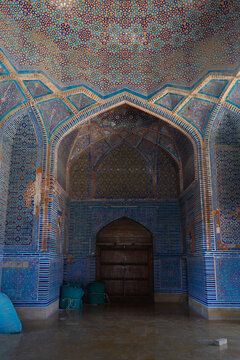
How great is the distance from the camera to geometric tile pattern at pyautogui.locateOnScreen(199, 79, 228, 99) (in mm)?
7946

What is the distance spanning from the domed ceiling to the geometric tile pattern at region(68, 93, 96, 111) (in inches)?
14.1

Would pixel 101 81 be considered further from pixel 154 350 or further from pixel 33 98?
pixel 154 350

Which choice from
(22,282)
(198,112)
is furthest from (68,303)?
(198,112)

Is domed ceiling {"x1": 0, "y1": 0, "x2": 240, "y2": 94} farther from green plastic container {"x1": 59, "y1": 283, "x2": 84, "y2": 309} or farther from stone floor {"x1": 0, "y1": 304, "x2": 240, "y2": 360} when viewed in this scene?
stone floor {"x1": 0, "y1": 304, "x2": 240, "y2": 360}

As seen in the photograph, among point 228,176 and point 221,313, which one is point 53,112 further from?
point 221,313

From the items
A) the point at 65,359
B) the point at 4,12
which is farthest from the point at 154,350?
the point at 4,12

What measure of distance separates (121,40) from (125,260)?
289 inches

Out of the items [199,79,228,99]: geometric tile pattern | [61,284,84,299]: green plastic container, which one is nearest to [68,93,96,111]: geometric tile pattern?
[199,79,228,99]: geometric tile pattern

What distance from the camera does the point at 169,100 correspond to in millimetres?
8742

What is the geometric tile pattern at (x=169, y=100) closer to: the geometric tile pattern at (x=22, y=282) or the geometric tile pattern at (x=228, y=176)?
the geometric tile pattern at (x=228, y=176)

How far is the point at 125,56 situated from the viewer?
333 inches

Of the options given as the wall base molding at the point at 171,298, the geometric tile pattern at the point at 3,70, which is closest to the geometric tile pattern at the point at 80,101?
the geometric tile pattern at the point at 3,70

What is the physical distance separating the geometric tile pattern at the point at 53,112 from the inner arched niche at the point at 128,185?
138 centimetres

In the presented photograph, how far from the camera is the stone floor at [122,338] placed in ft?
15.1
